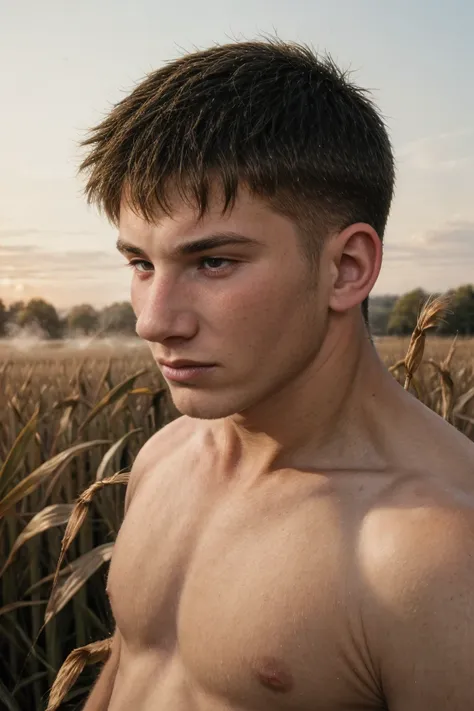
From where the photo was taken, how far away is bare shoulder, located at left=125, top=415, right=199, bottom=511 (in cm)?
171

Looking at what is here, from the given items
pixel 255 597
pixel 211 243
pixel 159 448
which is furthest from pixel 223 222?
pixel 159 448

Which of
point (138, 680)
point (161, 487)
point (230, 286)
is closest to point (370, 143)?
point (230, 286)

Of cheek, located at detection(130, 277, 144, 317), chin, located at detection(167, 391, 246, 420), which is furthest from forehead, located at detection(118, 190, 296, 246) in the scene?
chin, located at detection(167, 391, 246, 420)

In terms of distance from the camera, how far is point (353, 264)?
53.2 inches

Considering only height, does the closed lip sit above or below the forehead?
below

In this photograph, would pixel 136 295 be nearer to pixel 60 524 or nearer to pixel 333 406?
pixel 333 406

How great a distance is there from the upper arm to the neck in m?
0.22

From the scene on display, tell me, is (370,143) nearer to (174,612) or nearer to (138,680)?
(174,612)

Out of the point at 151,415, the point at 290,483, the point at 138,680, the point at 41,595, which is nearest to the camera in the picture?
the point at 290,483

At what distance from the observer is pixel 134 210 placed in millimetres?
1330

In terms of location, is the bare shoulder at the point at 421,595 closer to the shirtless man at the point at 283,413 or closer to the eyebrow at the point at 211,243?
the shirtless man at the point at 283,413

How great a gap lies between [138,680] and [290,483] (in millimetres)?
441

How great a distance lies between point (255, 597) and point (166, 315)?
0.43 m

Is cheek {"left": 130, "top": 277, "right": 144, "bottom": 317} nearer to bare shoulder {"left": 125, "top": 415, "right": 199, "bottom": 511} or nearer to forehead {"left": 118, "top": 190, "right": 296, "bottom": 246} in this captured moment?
forehead {"left": 118, "top": 190, "right": 296, "bottom": 246}
